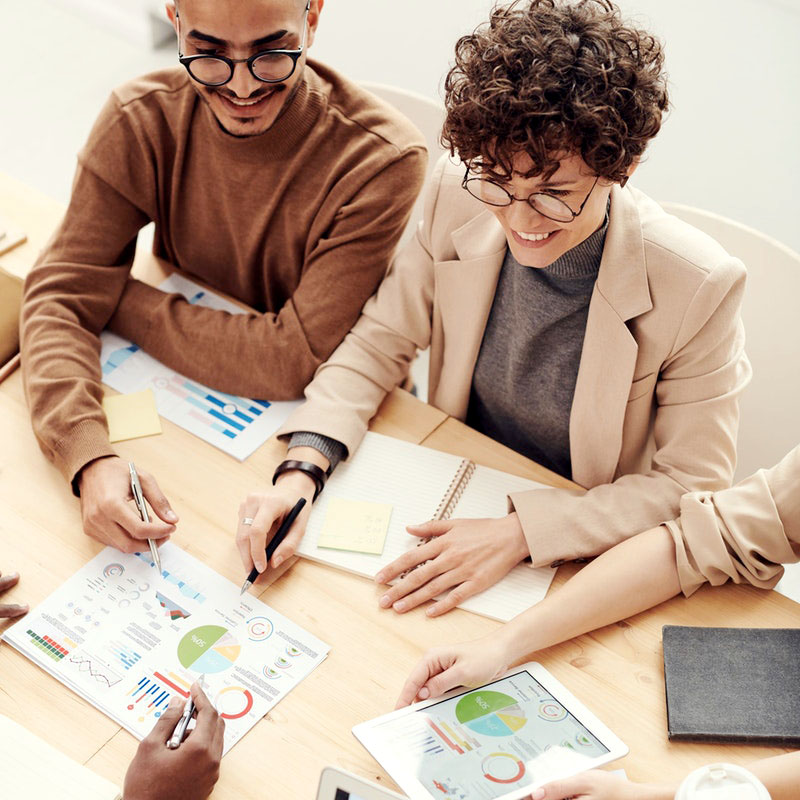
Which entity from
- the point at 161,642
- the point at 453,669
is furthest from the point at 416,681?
the point at 161,642

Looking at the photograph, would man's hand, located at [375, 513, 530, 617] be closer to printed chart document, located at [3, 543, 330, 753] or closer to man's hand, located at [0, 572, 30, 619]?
printed chart document, located at [3, 543, 330, 753]

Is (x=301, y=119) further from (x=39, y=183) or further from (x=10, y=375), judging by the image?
(x=39, y=183)

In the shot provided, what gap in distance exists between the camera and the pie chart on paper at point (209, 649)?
4.09 feet

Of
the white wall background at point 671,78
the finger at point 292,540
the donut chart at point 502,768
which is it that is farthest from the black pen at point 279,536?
the white wall background at point 671,78

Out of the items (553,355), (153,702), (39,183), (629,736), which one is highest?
(553,355)

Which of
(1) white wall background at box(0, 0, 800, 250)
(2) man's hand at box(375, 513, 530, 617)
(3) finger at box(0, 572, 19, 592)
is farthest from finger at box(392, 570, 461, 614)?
(1) white wall background at box(0, 0, 800, 250)

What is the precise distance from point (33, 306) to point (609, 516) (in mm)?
1058

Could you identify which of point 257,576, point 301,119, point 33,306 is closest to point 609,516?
point 257,576

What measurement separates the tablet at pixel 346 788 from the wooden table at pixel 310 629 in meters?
0.15

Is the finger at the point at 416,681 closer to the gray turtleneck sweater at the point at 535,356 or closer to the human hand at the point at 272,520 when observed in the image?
the human hand at the point at 272,520

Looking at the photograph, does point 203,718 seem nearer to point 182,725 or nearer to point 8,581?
point 182,725

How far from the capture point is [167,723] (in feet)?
3.75

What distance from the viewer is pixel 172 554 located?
1377mm

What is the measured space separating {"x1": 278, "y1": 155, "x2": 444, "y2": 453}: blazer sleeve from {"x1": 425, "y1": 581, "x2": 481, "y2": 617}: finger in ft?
1.08
